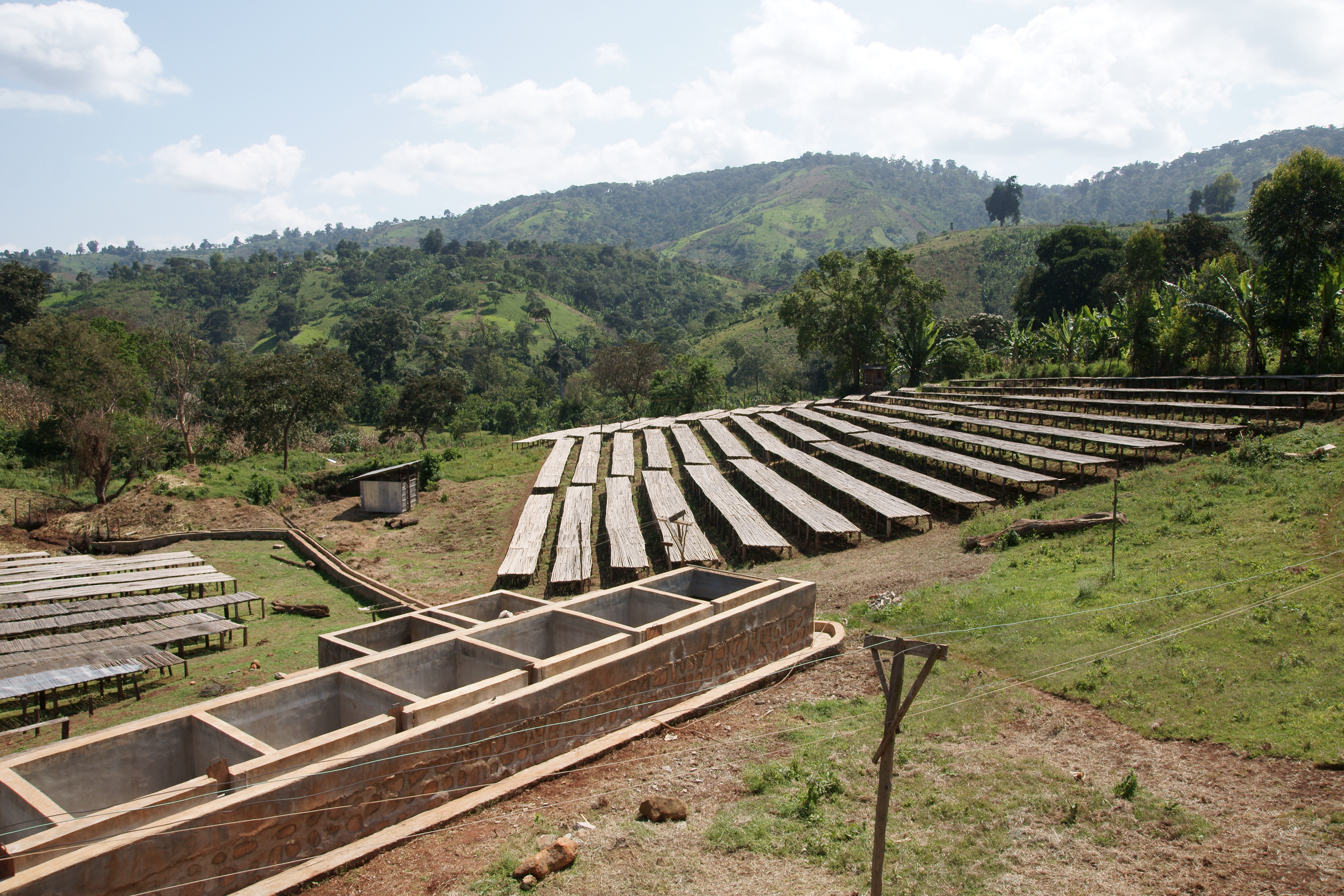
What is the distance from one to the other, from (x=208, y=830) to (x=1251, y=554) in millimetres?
12658

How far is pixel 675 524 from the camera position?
1852 centimetres

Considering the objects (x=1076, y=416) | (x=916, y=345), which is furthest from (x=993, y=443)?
(x=916, y=345)

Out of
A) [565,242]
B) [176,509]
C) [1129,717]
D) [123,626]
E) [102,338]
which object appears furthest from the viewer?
[565,242]

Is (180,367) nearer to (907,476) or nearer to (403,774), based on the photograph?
(907,476)

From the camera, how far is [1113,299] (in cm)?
4084

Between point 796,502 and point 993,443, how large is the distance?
610 cm

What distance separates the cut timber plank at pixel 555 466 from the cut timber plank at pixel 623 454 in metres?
1.75

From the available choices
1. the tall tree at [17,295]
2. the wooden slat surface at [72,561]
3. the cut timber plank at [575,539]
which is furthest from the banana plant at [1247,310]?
the tall tree at [17,295]

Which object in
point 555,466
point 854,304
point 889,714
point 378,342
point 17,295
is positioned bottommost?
point 555,466

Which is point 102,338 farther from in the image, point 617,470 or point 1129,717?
point 1129,717

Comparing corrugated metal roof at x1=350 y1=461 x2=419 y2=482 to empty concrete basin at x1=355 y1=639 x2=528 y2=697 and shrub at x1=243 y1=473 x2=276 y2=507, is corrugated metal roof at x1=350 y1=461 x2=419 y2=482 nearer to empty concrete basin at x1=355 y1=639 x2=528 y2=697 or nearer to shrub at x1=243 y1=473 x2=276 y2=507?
shrub at x1=243 y1=473 x2=276 y2=507

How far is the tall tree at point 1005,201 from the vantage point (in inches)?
3935

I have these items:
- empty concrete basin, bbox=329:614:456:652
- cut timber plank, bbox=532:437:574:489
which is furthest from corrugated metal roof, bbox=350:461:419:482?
empty concrete basin, bbox=329:614:456:652

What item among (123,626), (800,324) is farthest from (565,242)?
(123,626)
